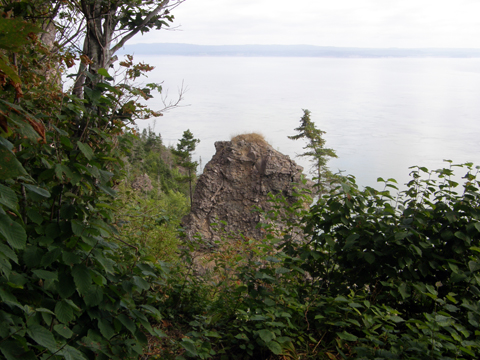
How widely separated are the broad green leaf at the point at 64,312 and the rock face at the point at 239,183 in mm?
16714

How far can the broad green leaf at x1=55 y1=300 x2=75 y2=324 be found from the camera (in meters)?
1.54

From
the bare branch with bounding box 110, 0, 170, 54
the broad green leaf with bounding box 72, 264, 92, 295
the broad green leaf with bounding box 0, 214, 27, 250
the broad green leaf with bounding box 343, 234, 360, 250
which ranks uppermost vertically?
the bare branch with bounding box 110, 0, 170, 54

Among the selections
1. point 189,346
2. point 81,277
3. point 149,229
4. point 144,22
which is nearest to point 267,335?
point 189,346

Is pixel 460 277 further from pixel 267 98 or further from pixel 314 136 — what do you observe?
pixel 267 98

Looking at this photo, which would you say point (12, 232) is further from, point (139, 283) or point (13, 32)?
point (139, 283)

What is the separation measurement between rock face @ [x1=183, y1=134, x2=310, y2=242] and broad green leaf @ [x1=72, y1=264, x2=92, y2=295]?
1666 cm

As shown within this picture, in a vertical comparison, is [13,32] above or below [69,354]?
above

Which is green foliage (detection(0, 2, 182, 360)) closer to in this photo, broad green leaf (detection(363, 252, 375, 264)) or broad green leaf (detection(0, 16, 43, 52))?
broad green leaf (detection(0, 16, 43, 52))

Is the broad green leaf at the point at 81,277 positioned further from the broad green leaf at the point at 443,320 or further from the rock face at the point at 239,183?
the rock face at the point at 239,183

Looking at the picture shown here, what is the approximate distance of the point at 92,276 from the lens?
172cm

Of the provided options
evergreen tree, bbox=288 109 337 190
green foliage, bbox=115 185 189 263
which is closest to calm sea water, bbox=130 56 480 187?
evergreen tree, bbox=288 109 337 190

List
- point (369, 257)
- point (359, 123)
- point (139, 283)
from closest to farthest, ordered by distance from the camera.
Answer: point (139, 283) → point (369, 257) → point (359, 123)

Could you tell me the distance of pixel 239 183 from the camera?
62.3ft

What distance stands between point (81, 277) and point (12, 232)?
539 mm
